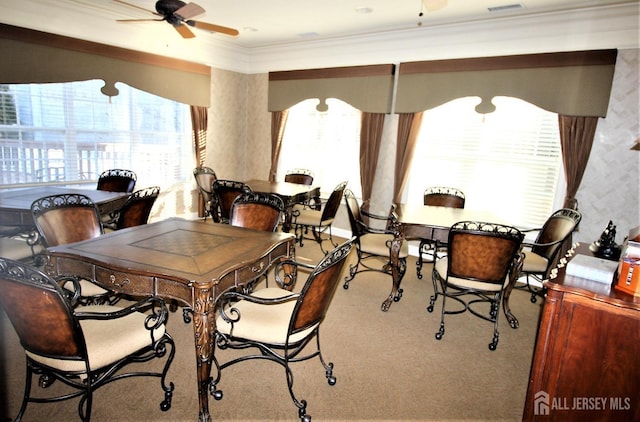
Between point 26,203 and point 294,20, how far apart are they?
3.62m

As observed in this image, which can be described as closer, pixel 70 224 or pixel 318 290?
pixel 318 290

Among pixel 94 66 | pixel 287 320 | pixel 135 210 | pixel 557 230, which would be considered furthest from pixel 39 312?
pixel 94 66

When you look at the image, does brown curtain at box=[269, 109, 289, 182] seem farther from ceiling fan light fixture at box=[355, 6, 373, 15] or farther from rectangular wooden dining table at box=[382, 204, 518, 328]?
rectangular wooden dining table at box=[382, 204, 518, 328]

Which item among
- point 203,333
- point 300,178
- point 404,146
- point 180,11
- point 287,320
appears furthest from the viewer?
point 300,178

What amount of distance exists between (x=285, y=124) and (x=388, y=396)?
16.4 ft

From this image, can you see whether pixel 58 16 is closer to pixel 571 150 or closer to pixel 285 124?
pixel 285 124

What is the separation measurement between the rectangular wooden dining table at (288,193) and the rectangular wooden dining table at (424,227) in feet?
4.00

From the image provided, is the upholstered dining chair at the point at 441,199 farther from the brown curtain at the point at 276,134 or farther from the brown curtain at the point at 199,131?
the brown curtain at the point at 199,131

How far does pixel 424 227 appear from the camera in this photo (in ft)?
11.0

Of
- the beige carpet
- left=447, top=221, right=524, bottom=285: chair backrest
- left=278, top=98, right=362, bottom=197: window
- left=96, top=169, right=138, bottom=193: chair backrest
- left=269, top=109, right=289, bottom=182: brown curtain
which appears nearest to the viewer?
the beige carpet

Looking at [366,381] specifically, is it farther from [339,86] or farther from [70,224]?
[339,86]

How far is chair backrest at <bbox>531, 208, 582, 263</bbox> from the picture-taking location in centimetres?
323

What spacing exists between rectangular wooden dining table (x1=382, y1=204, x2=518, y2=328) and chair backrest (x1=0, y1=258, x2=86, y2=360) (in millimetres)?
2478

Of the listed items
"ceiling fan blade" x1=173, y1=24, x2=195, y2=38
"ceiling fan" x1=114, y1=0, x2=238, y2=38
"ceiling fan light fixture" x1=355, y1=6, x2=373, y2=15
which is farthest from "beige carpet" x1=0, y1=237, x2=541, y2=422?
"ceiling fan light fixture" x1=355, y1=6, x2=373, y2=15
